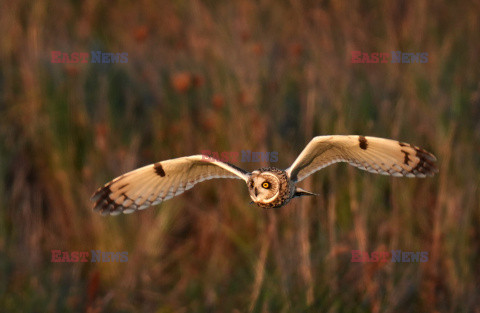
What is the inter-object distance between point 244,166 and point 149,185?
188cm

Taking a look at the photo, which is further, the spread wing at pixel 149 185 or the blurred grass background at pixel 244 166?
the blurred grass background at pixel 244 166

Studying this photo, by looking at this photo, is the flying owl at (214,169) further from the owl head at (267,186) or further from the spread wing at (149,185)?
the owl head at (267,186)

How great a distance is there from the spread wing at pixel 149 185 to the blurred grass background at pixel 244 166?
995mm

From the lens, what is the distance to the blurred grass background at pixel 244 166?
3.72 meters

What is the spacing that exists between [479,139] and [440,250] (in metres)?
0.71

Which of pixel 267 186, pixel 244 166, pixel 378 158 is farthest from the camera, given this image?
pixel 244 166

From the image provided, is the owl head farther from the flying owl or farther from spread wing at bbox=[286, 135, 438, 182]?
spread wing at bbox=[286, 135, 438, 182]

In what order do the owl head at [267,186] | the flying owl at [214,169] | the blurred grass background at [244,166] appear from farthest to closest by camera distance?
the blurred grass background at [244,166] < the flying owl at [214,169] < the owl head at [267,186]

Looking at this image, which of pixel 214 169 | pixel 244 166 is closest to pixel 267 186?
pixel 214 169

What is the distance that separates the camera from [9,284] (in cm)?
414

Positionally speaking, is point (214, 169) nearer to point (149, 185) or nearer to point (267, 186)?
point (149, 185)

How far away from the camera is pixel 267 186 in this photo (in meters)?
1.83

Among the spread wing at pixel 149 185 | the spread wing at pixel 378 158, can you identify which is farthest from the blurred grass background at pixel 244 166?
the spread wing at pixel 149 185

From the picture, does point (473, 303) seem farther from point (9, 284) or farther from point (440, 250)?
point (9, 284)
